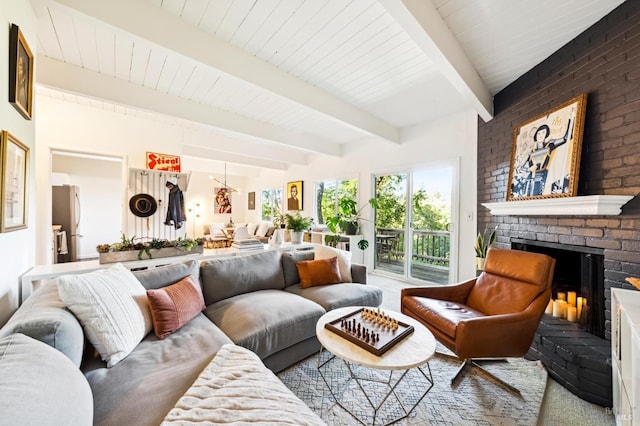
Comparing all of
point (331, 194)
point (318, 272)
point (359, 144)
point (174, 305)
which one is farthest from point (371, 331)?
point (331, 194)

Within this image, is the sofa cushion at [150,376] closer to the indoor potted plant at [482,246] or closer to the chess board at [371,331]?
the chess board at [371,331]

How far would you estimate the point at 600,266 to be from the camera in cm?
200

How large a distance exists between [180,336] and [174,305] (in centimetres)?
22

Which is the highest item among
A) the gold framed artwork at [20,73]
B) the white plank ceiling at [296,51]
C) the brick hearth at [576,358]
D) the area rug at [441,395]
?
the white plank ceiling at [296,51]

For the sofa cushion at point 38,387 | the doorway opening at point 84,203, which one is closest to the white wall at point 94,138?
the doorway opening at point 84,203

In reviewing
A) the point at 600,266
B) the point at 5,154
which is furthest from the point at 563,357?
the point at 5,154

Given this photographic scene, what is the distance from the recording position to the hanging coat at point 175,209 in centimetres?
432

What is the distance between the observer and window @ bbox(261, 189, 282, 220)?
776 cm

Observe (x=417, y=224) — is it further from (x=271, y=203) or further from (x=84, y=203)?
(x=84, y=203)

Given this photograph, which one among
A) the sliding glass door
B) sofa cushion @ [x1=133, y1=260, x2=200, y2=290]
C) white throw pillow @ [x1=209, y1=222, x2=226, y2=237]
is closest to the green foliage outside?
the sliding glass door

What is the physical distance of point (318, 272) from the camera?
2744mm

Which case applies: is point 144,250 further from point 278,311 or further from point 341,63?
point 341,63

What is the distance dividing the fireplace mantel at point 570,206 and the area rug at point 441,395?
1.26 m

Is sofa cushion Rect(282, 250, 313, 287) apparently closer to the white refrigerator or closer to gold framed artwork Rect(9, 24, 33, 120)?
gold framed artwork Rect(9, 24, 33, 120)
